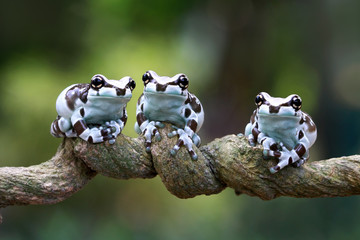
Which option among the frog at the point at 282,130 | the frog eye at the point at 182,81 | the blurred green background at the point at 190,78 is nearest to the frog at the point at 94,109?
the frog eye at the point at 182,81

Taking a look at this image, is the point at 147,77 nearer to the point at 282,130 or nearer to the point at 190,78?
the point at 282,130

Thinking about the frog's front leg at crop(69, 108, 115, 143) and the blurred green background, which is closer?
the frog's front leg at crop(69, 108, 115, 143)

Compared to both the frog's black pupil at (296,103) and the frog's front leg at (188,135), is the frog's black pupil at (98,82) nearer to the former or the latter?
the frog's front leg at (188,135)

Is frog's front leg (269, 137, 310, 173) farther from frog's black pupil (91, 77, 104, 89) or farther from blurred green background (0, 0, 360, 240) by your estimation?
blurred green background (0, 0, 360, 240)

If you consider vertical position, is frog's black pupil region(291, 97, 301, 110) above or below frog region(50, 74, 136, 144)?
above

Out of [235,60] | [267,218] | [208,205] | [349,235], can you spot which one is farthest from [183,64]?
[349,235]

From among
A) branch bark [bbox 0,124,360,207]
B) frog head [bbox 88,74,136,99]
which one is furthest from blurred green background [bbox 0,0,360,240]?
frog head [bbox 88,74,136,99]

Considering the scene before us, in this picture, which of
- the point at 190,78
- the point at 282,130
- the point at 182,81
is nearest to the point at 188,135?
the point at 182,81
